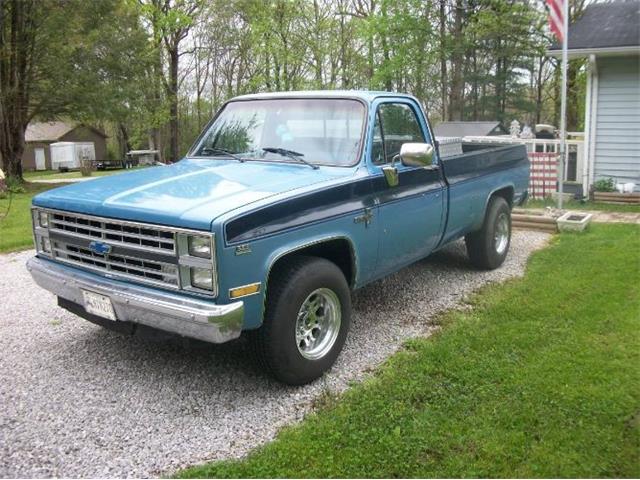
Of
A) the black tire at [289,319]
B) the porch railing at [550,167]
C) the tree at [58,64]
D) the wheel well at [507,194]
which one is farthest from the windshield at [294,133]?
the tree at [58,64]

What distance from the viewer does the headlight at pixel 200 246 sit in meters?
3.31

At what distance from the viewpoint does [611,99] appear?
1150 centimetres

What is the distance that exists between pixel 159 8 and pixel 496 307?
97.9 feet

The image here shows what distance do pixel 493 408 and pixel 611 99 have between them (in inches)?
392

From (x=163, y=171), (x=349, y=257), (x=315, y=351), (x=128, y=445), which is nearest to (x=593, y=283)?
(x=349, y=257)

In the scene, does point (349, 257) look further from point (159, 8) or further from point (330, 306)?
point (159, 8)

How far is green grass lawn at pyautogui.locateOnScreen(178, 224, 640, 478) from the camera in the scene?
9.98 ft

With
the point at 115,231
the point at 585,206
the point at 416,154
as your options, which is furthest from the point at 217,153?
the point at 585,206

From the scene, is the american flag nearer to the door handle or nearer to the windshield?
the windshield

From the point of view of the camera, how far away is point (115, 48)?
2319 cm

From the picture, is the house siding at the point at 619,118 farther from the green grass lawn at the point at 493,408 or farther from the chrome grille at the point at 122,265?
the chrome grille at the point at 122,265

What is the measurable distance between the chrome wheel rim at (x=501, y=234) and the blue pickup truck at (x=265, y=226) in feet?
4.84

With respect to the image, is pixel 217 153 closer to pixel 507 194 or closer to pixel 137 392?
pixel 137 392

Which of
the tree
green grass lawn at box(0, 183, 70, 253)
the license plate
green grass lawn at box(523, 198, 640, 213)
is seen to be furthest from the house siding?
the tree
